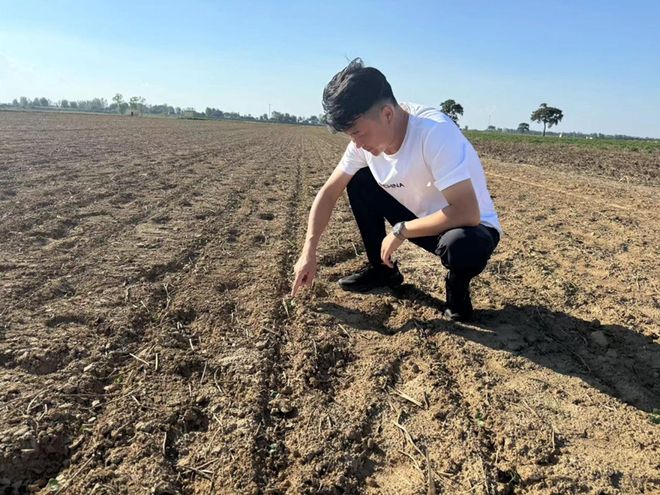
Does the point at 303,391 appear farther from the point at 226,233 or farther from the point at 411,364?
the point at 226,233

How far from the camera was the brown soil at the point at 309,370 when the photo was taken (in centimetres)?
177

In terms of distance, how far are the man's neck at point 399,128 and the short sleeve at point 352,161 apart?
0.41m

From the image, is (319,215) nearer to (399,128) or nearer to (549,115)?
(399,128)

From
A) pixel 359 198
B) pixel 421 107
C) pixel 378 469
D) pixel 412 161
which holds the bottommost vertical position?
pixel 378 469

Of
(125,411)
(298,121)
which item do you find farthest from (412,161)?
(298,121)

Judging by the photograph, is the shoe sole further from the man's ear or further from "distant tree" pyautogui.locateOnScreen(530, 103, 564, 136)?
"distant tree" pyautogui.locateOnScreen(530, 103, 564, 136)

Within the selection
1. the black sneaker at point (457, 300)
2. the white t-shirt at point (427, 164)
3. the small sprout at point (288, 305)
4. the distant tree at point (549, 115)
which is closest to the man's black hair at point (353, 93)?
the white t-shirt at point (427, 164)

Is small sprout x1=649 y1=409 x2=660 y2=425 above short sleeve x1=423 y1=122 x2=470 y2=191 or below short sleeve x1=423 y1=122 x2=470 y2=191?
below

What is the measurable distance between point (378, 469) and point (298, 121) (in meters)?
145

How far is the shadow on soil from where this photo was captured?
238cm

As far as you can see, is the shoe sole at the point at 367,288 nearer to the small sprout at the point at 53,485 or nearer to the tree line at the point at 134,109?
the small sprout at the point at 53,485

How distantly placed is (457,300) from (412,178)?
80 cm

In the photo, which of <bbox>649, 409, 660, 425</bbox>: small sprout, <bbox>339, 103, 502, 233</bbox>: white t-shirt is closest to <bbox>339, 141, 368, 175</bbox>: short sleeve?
<bbox>339, 103, 502, 233</bbox>: white t-shirt

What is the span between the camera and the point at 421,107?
2646 millimetres
